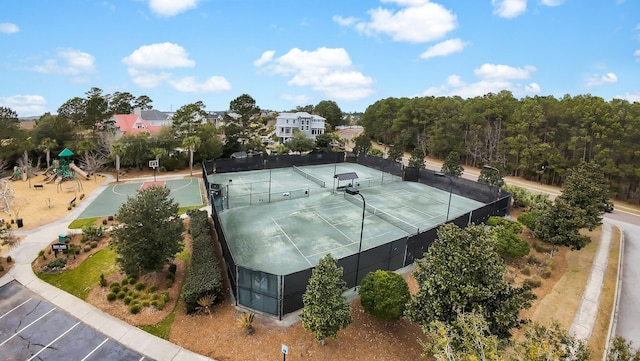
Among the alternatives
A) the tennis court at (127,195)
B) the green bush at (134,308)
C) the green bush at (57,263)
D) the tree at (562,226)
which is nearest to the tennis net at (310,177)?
the tennis court at (127,195)

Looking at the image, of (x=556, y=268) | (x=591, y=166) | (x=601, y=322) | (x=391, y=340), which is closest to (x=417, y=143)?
(x=591, y=166)

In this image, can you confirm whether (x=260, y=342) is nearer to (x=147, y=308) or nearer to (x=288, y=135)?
(x=147, y=308)

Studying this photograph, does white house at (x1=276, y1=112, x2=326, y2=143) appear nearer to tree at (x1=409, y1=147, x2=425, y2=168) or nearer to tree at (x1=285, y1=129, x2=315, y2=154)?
tree at (x1=285, y1=129, x2=315, y2=154)

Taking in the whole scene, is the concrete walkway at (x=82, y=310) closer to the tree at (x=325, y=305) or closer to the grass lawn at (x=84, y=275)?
the grass lawn at (x=84, y=275)

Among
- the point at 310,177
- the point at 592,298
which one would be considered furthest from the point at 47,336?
the point at 310,177

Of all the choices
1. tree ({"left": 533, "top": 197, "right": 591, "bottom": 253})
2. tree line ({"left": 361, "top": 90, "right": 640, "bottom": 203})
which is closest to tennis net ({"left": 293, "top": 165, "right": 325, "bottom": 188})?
tree line ({"left": 361, "top": 90, "right": 640, "bottom": 203})

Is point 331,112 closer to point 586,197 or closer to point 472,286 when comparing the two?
point 586,197
